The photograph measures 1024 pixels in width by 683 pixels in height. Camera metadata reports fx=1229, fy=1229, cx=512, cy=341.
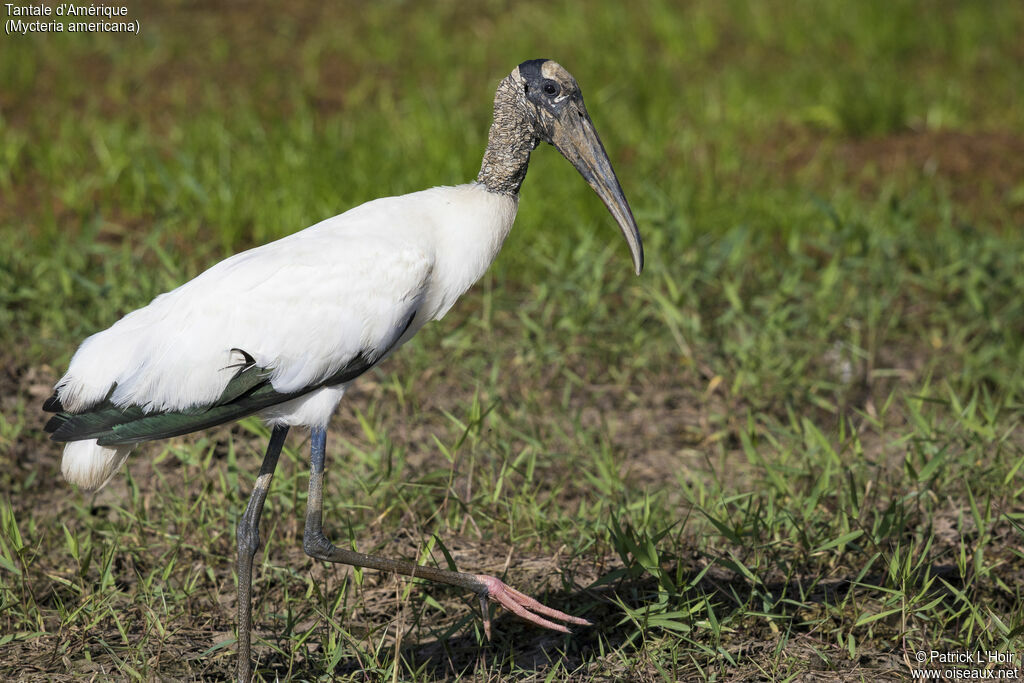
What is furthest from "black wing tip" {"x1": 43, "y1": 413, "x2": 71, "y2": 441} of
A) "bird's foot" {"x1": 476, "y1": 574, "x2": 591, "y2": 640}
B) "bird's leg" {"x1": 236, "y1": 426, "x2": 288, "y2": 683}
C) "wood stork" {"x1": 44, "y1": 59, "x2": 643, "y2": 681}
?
"bird's foot" {"x1": 476, "y1": 574, "x2": 591, "y2": 640}

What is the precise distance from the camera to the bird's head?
127 inches

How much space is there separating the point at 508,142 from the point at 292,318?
757mm

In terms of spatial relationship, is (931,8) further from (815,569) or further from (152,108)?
(815,569)

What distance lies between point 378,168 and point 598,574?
9.80 ft

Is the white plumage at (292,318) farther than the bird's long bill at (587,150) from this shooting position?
No

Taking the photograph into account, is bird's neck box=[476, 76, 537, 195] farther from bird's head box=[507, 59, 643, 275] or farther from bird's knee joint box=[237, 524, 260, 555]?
bird's knee joint box=[237, 524, 260, 555]

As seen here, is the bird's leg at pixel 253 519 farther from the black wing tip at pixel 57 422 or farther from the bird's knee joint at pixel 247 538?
the black wing tip at pixel 57 422

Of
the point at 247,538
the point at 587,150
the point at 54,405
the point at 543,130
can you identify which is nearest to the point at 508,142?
the point at 543,130

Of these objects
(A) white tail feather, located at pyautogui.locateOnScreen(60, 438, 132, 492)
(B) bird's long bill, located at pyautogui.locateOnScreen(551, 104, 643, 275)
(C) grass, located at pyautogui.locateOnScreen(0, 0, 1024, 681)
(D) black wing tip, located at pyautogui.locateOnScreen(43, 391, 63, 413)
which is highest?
(B) bird's long bill, located at pyautogui.locateOnScreen(551, 104, 643, 275)

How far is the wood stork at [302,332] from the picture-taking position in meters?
3.01

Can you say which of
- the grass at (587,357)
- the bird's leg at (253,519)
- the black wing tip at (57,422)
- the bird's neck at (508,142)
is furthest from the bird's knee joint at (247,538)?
the bird's neck at (508,142)

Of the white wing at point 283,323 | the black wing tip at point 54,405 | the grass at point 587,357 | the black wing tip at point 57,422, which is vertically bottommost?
the grass at point 587,357

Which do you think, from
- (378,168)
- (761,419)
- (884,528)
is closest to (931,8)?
(378,168)

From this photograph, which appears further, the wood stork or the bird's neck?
the bird's neck
